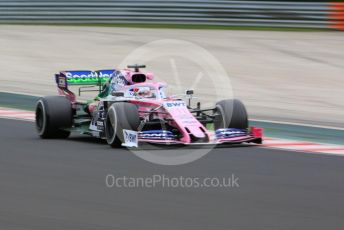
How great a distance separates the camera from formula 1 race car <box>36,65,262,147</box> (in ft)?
35.5

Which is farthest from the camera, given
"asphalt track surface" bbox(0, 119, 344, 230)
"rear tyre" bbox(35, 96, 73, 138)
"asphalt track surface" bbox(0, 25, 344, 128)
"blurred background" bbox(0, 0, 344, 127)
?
"blurred background" bbox(0, 0, 344, 127)

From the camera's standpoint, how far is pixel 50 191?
8086mm

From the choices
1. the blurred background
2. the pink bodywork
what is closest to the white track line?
the pink bodywork

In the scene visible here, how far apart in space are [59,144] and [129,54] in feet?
36.2

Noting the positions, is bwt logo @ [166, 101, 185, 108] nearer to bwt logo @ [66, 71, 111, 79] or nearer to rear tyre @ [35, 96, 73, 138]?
rear tyre @ [35, 96, 73, 138]

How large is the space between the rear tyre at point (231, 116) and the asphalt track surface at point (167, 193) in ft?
1.31

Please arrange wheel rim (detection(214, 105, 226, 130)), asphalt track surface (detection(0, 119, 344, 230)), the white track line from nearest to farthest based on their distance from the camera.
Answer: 1. asphalt track surface (detection(0, 119, 344, 230))
2. the white track line
3. wheel rim (detection(214, 105, 226, 130))

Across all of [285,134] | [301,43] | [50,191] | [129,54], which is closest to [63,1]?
[129,54]

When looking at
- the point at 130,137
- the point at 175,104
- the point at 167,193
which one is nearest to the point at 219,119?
the point at 175,104

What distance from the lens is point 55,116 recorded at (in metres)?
12.3

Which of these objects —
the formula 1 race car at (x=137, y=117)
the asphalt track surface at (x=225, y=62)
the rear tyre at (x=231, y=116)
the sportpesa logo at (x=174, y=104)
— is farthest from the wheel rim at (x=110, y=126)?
the asphalt track surface at (x=225, y=62)

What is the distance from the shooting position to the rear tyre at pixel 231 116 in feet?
37.6

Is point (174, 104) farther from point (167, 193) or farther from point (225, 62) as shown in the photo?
point (225, 62)

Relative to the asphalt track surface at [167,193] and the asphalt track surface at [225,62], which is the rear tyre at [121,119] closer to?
the asphalt track surface at [167,193]
